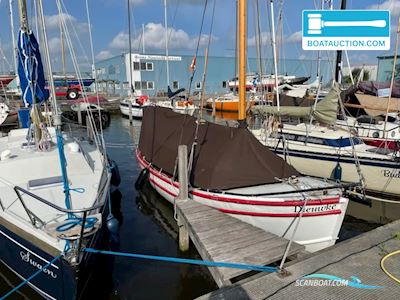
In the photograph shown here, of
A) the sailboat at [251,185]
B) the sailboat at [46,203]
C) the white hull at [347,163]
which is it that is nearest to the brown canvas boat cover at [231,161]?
the sailboat at [251,185]

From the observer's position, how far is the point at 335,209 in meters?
6.63

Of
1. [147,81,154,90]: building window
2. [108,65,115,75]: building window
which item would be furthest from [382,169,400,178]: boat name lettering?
[108,65,115,75]: building window

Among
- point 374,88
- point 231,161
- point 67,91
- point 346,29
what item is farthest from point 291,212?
point 67,91

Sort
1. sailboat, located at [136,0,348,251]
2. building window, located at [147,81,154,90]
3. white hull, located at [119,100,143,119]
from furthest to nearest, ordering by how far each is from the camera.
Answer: building window, located at [147,81,154,90] → white hull, located at [119,100,143,119] → sailboat, located at [136,0,348,251]

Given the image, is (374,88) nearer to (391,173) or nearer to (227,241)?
(391,173)

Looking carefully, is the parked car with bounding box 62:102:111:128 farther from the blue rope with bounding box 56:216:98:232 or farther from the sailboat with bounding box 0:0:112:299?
the blue rope with bounding box 56:216:98:232

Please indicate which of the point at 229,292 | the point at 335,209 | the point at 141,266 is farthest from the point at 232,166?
the point at 229,292

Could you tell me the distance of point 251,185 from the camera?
24.6 ft

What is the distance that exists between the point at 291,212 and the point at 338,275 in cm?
211

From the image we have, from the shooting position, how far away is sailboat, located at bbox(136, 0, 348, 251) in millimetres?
6648

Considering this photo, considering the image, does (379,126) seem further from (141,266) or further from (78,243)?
(78,243)

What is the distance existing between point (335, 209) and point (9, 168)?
23.4 feet

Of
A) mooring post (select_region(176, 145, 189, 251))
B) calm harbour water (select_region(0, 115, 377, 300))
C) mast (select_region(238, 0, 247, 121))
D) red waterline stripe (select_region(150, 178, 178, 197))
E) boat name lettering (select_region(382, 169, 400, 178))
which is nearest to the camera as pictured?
calm harbour water (select_region(0, 115, 377, 300))

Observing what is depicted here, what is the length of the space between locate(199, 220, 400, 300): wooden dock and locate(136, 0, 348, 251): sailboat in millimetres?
1166
